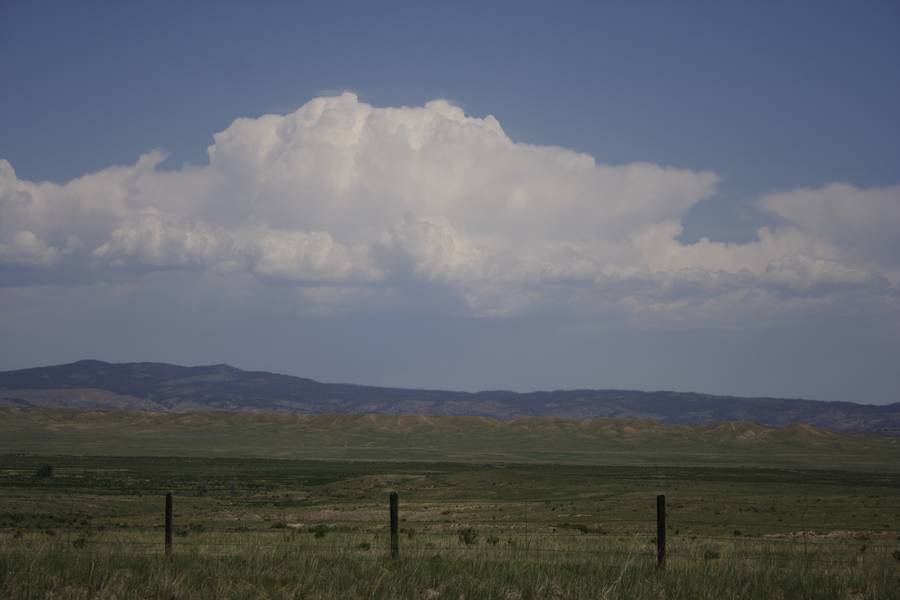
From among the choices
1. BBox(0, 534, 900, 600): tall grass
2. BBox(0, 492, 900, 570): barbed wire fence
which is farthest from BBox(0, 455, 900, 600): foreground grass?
BBox(0, 492, 900, 570): barbed wire fence

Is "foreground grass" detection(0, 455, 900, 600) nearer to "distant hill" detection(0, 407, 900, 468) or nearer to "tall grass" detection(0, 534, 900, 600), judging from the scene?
"tall grass" detection(0, 534, 900, 600)

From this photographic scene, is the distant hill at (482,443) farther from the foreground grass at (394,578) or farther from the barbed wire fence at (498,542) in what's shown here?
the foreground grass at (394,578)

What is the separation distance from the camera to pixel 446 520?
144 ft

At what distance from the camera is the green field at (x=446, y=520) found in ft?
50.2

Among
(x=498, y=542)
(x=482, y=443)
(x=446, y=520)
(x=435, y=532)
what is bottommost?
(x=482, y=443)

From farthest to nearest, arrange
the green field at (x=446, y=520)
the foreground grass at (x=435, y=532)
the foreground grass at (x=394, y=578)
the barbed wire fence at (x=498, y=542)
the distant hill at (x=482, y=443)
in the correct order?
the distant hill at (x=482, y=443) → the barbed wire fence at (x=498, y=542) → the green field at (x=446, y=520) → the foreground grass at (x=435, y=532) → the foreground grass at (x=394, y=578)

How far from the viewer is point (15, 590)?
13984mm

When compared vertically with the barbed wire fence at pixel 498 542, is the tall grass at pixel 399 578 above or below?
above

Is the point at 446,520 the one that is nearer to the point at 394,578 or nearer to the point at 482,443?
the point at 394,578

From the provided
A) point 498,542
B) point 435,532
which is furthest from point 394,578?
point 435,532

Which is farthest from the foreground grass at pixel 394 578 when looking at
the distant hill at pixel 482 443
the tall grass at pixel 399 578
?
the distant hill at pixel 482 443

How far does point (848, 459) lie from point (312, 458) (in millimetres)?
76253

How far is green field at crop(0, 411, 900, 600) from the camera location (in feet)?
50.2

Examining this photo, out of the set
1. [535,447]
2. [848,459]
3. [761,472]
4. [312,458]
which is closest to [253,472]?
[312,458]
